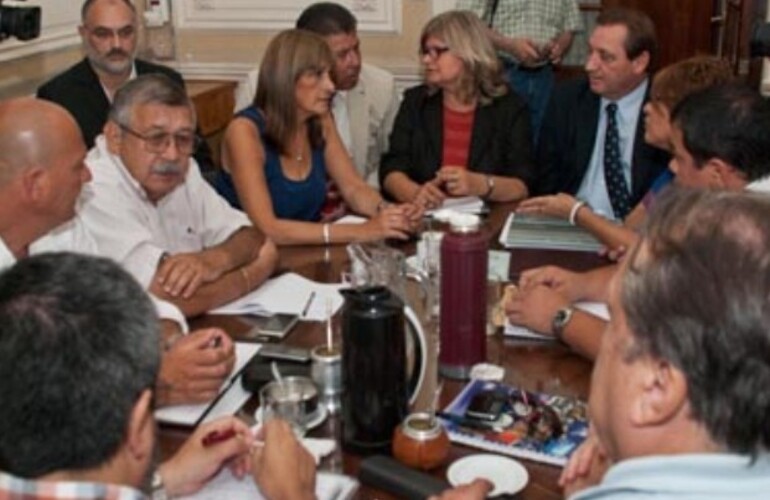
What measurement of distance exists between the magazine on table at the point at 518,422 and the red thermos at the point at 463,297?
9 centimetres

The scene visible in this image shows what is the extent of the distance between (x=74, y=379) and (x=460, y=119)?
242 centimetres

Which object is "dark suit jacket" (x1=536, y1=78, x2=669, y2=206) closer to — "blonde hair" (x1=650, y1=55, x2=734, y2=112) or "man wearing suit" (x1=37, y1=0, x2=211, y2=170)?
"blonde hair" (x1=650, y1=55, x2=734, y2=112)

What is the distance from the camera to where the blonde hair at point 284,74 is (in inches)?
111

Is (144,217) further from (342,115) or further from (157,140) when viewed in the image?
(342,115)

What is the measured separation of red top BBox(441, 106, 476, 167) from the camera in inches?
128

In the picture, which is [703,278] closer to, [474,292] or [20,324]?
[20,324]

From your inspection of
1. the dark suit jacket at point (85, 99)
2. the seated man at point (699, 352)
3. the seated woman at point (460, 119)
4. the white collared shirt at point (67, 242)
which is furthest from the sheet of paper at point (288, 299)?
the dark suit jacket at point (85, 99)

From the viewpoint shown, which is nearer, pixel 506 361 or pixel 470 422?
pixel 470 422

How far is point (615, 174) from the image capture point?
10.3ft

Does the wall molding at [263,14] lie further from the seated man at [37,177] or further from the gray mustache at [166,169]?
the seated man at [37,177]

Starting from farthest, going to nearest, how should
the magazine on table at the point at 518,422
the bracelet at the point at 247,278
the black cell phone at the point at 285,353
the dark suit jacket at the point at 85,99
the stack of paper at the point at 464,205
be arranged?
1. the dark suit jacket at the point at 85,99
2. the stack of paper at the point at 464,205
3. the bracelet at the point at 247,278
4. the black cell phone at the point at 285,353
5. the magazine on table at the point at 518,422

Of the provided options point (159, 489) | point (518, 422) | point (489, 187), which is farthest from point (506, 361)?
point (489, 187)

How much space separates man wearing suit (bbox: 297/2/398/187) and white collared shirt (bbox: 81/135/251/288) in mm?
988

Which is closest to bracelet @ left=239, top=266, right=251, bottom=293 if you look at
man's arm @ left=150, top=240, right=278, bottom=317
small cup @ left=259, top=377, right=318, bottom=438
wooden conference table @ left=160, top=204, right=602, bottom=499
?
man's arm @ left=150, top=240, right=278, bottom=317
